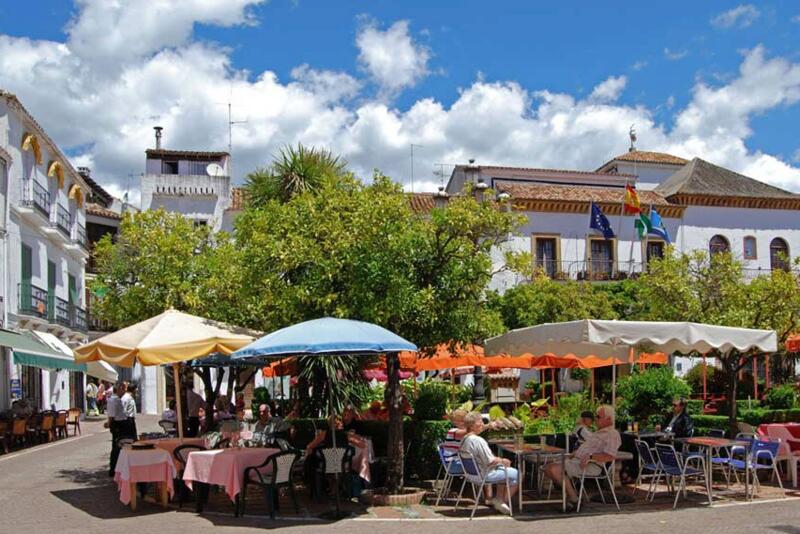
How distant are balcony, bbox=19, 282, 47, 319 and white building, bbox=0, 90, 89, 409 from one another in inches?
0.6

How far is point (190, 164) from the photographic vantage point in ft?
132

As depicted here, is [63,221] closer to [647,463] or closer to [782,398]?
[782,398]

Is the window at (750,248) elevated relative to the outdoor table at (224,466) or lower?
elevated

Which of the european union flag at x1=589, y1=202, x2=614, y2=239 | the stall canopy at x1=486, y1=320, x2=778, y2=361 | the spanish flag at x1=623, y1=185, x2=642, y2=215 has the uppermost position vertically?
the spanish flag at x1=623, y1=185, x2=642, y2=215

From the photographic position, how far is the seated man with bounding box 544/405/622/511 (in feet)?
34.7

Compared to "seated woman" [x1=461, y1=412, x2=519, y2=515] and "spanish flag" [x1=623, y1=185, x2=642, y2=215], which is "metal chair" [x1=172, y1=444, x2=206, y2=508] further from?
"spanish flag" [x1=623, y1=185, x2=642, y2=215]

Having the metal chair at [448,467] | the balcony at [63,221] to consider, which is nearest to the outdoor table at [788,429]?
the metal chair at [448,467]

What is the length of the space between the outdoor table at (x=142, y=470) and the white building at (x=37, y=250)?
12.3m

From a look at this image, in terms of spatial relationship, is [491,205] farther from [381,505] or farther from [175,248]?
[175,248]

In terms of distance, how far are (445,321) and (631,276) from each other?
28.3 m

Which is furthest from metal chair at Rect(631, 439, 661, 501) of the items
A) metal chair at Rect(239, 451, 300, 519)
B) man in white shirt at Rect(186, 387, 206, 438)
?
man in white shirt at Rect(186, 387, 206, 438)

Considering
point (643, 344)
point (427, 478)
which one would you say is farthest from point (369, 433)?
point (643, 344)

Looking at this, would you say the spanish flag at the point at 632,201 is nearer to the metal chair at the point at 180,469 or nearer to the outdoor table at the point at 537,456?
the outdoor table at the point at 537,456

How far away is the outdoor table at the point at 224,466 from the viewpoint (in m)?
10.3
